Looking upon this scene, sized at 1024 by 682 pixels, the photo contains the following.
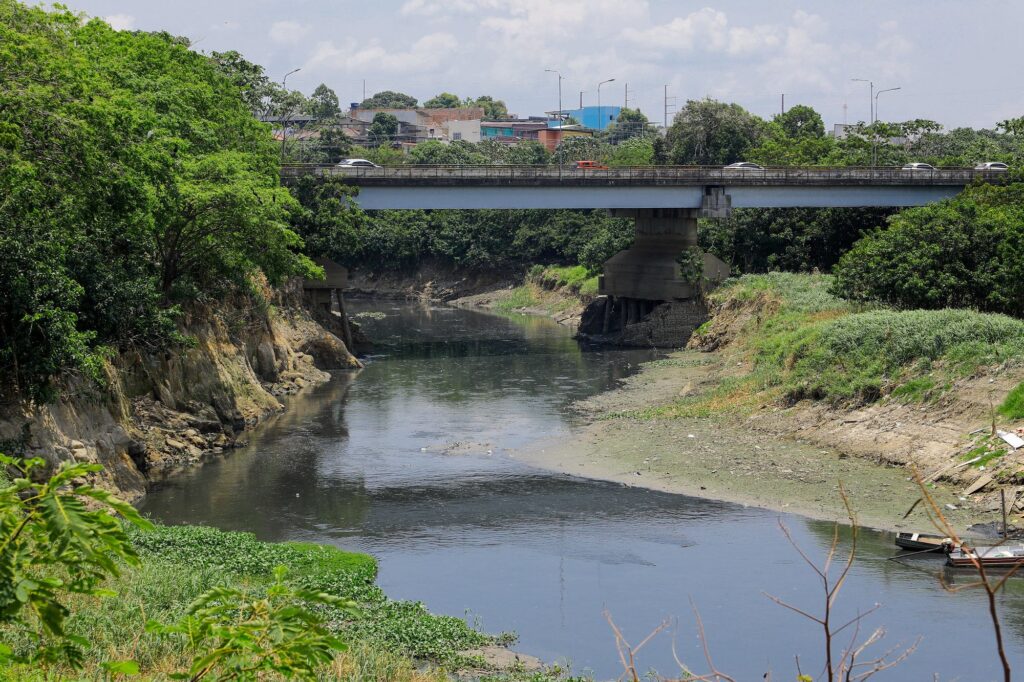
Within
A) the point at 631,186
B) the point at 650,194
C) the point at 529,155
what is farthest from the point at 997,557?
the point at 529,155

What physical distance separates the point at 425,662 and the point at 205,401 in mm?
25463

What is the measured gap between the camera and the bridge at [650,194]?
69438 millimetres

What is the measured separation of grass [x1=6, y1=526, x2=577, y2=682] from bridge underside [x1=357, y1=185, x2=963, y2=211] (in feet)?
133

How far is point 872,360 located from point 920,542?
53.4 feet

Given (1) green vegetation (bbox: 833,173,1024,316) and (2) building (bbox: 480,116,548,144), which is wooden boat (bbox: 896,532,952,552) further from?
(2) building (bbox: 480,116,548,144)

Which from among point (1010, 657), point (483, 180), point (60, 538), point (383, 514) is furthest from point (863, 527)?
point (483, 180)

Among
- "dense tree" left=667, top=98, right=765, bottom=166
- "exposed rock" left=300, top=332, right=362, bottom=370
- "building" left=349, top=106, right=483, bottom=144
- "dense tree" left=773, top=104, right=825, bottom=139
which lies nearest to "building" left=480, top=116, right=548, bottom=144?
"building" left=349, top=106, right=483, bottom=144

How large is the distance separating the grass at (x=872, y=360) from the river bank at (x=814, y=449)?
18 cm

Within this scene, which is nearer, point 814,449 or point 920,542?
point 920,542

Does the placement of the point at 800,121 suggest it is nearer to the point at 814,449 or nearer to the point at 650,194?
the point at 650,194

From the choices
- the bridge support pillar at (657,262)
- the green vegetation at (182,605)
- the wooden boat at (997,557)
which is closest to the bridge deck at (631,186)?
the bridge support pillar at (657,262)

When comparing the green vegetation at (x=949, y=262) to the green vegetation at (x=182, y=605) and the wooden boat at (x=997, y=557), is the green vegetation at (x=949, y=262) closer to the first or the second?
the wooden boat at (x=997, y=557)

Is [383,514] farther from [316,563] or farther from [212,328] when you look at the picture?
[212,328]

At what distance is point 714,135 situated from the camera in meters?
109
